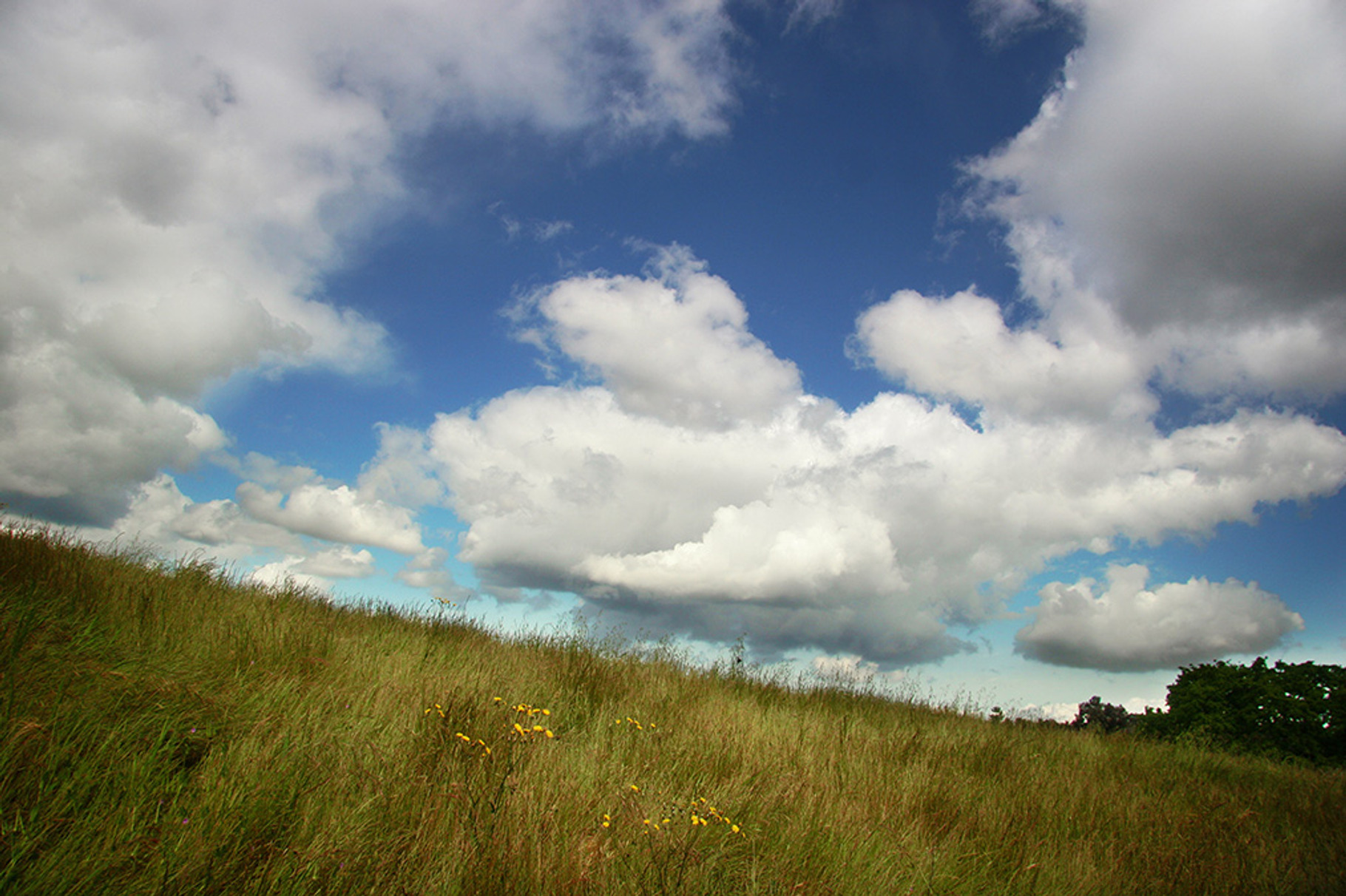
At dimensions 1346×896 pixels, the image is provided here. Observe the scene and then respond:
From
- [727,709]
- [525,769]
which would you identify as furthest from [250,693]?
[727,709]

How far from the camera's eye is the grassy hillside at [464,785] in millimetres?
2791

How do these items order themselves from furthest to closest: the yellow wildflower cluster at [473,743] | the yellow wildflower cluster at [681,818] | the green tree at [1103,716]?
the green tree at [1103,716] → the yellow wildflower cluster at [473,743] → the yellow wildflower cluster at [681,818]

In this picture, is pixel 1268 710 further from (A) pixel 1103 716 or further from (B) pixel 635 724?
(B) pixel 635 724

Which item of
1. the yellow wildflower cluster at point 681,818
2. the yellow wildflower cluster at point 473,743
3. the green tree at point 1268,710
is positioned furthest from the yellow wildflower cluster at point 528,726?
the green tree at point 1268,710

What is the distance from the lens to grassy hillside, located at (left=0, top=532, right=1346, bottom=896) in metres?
2.79

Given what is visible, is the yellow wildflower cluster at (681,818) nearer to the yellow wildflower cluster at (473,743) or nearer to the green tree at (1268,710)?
the yellow wildflower cluster at (473,743)

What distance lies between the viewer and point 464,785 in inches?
141

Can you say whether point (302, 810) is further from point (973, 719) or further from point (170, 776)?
point (973, 719)

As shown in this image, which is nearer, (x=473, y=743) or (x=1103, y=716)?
(x=473, y=743)

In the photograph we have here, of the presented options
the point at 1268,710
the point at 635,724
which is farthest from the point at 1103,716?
the point at 635,724

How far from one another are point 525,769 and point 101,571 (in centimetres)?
549

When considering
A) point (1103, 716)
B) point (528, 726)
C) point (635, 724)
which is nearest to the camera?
point (528, 726)

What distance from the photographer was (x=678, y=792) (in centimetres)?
466

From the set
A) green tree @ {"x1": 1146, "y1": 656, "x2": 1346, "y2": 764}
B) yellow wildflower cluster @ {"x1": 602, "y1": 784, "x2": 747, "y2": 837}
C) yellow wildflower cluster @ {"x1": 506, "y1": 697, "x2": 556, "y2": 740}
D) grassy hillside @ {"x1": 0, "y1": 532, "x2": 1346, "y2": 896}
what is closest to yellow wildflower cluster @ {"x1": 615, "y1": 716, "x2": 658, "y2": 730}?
grassy hillside @ {"x1": 0, "y1": 532, "x2": 1346, "y2": 896}
